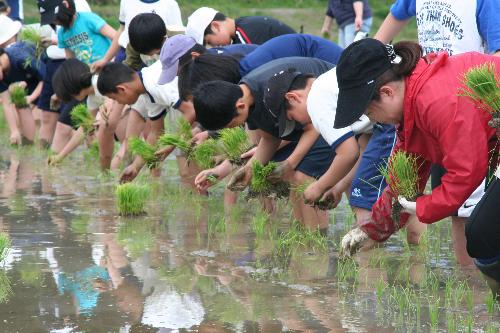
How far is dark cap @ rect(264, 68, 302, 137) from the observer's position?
5406mm

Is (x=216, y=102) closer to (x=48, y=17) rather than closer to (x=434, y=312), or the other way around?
(x=434, y=312)

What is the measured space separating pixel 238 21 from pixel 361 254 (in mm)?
2734

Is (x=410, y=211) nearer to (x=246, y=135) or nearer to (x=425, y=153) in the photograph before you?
(x=425, y=153)

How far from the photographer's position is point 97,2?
877 inches

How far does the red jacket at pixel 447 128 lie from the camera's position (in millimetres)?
3807

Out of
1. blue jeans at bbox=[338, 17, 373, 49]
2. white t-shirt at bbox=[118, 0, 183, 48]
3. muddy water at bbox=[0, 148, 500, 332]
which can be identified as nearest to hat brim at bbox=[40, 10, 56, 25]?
white t-shirt at bbox=[118, 0, 183, 48]

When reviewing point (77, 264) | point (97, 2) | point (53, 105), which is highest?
point (77, 264)

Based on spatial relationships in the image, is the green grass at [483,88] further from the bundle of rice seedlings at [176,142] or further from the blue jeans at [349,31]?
the blue jeans at [349,31]

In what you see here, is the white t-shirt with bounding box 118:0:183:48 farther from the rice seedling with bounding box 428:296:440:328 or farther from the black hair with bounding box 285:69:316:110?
the rice seedling with bounding box 428:296:440:328

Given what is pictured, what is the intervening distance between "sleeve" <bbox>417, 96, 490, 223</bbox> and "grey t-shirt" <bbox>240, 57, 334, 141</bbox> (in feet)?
→ 6.22

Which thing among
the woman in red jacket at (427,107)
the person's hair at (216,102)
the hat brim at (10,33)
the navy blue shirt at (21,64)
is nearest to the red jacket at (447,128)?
the woman in red jacket at (427,107)

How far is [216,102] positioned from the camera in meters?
5.53

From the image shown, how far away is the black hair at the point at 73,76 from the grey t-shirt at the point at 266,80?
333 centimetres

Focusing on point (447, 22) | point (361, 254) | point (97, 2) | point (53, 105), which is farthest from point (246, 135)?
point (97, 2)
